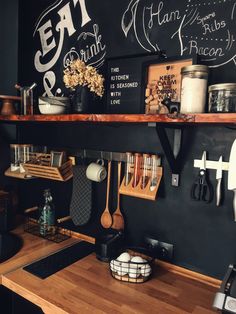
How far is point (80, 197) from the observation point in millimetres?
1766

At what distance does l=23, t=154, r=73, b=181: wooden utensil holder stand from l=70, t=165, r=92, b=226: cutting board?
62mm

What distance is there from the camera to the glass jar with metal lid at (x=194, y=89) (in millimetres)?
1120

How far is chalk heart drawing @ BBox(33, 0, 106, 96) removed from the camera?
5.56 ft

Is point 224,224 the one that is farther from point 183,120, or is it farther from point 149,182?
point 183,120

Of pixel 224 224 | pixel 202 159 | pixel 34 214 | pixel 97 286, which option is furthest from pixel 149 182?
pixel 34 214

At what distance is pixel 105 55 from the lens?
1.64m

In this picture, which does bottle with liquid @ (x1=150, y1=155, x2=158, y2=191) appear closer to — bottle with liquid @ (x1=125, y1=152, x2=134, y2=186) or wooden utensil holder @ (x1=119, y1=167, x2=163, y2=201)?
wooden utensil holder @ (x1=119, y1=167, x2=163, y2=201)

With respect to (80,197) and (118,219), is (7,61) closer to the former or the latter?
(80,197)

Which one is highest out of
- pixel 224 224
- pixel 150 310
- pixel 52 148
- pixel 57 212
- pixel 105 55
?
pixel 105 55

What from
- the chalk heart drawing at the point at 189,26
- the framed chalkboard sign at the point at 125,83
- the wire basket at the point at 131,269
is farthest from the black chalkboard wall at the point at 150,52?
the wire basket at the point at 131,269

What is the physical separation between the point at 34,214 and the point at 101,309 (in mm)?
1130

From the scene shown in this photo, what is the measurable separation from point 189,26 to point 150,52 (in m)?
0.21

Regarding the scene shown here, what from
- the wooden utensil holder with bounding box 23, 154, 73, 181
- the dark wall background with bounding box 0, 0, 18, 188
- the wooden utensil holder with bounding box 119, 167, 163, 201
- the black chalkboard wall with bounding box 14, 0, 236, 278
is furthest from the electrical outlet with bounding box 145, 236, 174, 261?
the dark wall background with bounding box 0, 0, 18, 188

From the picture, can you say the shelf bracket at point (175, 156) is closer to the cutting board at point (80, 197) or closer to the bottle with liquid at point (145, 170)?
the bottle with liquid at point (145, 170)
